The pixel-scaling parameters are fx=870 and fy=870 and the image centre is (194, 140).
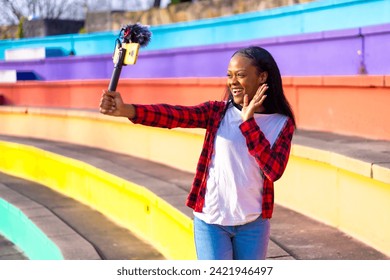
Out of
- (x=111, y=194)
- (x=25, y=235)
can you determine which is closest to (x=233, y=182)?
(x=25, y=235)

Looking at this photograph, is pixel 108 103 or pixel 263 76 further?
pixel 263 76

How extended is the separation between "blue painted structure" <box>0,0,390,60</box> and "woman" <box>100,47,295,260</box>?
17.8ft

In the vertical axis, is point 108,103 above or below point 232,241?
above

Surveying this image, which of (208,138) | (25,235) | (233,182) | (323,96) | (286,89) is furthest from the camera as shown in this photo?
(286,89)

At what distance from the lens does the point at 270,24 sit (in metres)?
11.1

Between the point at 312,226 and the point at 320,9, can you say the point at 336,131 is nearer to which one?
the point at 312,226

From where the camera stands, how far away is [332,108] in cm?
729

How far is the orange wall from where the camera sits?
21.6ft

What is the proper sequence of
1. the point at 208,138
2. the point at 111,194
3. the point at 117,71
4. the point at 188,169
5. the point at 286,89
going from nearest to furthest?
1. the point at 117,71
2. the point at 208,138
3. the point at 286,89
4. the point at 111,194
5. the point at 188,169

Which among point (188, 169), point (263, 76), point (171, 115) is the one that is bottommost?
point (188, 169)

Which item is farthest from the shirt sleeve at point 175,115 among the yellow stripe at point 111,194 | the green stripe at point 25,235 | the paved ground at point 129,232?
the green stripe at point 25,235

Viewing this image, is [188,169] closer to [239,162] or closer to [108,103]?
[239,162]

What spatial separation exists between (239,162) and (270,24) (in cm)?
774
